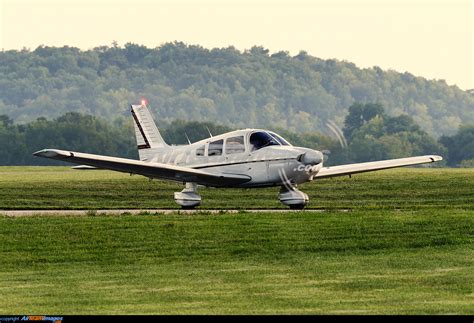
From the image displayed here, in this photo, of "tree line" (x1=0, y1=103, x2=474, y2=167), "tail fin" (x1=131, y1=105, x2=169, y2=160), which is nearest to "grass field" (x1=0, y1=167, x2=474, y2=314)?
"tail fin" (x1=131, y1=105, x2=169, y2=160)

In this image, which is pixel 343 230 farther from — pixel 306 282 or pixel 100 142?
pixel 100 142

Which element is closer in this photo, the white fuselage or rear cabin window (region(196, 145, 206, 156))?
the white fuselage

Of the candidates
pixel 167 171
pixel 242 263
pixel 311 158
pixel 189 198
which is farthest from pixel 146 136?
pixel 242 263

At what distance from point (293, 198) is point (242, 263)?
1224 cm

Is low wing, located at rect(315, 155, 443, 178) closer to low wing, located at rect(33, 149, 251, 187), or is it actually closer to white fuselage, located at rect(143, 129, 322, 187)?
white fuselage, located at rect(143, 129, 322, 187)

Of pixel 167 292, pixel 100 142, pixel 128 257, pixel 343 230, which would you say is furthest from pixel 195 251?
pixel 100 142

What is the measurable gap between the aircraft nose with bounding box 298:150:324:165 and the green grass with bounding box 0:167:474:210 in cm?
466

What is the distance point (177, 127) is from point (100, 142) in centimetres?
1806

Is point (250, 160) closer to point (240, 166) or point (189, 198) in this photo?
point (240, 166)

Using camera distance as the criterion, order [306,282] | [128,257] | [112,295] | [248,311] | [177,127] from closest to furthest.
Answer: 1. [248,311]
2. [112,295]
3. [306,282]
4. [128,257]
5. [177,127]

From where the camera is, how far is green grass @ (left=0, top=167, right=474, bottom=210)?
50.2 metres

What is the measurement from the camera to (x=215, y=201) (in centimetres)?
5172

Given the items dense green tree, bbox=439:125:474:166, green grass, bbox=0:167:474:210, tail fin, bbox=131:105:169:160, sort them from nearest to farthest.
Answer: tail fin, bbox=131:105:169:160 < green grass, bbox=0:167:474:210 < dense green tree, bbox=439:125:474:166

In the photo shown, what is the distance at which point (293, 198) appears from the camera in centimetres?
4416
